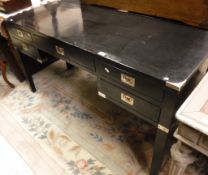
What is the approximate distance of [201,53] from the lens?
79cm

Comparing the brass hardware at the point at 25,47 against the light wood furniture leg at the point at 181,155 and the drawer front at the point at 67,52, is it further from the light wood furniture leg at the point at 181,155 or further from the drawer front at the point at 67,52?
the light wood furniture leg at the point at 181,155

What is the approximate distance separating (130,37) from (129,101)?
1.04 feet

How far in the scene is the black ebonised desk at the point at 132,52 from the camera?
729 millimetres

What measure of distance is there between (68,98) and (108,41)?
34.3 inches

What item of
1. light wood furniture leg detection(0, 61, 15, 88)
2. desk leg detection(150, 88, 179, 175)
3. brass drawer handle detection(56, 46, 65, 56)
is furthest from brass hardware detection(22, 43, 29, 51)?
desk leg detection(150, 88, 179, 175)

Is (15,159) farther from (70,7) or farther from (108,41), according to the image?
(70,7)

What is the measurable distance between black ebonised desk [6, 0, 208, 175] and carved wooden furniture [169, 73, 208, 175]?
0.06 m

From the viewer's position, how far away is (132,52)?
842mm

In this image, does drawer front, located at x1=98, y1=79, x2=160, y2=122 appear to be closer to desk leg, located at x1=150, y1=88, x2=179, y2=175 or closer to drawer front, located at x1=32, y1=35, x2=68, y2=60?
desk leg, located at x1=150, y1=88, x2=179, y2=175

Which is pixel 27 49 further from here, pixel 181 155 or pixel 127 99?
pixel 181 155

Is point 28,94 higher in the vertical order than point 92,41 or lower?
lower

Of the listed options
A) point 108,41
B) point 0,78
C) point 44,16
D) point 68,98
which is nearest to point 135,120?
point 68,98

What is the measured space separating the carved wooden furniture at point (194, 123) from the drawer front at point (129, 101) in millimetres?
141

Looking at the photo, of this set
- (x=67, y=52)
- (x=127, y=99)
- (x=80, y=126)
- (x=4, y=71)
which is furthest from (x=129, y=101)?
(x=4, y=71)
